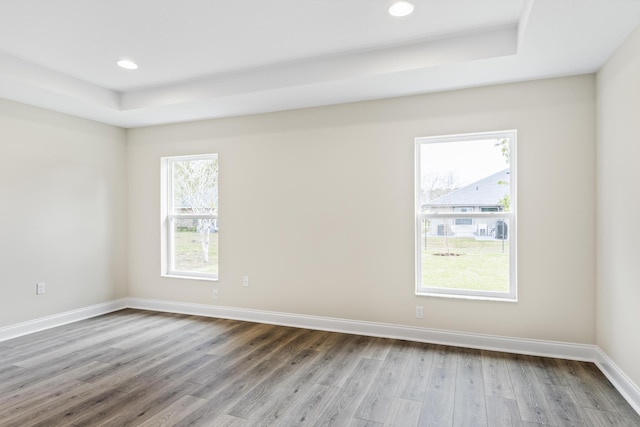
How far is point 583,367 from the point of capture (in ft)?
9.85

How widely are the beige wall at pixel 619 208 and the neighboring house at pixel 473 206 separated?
0.77 meters

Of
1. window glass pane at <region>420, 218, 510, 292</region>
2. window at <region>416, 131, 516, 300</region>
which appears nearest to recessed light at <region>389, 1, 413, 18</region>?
window at <region>416, 131, 516, 300</region>

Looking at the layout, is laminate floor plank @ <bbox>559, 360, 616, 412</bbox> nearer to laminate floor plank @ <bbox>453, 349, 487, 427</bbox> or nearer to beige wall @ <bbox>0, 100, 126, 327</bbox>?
laminate floor plank @ <bbox>453, 349, 487, 427</bbox>

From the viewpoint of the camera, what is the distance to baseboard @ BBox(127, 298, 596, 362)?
3225 millimetres

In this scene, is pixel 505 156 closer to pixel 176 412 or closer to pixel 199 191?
pixel 176 412

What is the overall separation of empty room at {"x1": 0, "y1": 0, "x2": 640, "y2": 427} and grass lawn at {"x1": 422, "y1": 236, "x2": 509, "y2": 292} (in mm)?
21

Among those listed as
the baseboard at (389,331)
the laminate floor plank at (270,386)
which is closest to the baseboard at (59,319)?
the baseboard at (389,331)

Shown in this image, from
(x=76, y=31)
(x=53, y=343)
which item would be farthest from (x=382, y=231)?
(x=53, y=343)

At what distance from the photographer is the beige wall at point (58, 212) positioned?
12.6 feet

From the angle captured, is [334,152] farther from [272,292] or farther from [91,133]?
[91,133]

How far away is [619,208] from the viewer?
105 inches

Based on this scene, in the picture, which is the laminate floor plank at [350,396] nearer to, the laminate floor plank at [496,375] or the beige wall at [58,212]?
the laminate floor plank at [496,375]

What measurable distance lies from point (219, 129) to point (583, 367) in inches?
178

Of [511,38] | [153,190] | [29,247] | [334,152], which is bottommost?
[29,247]
